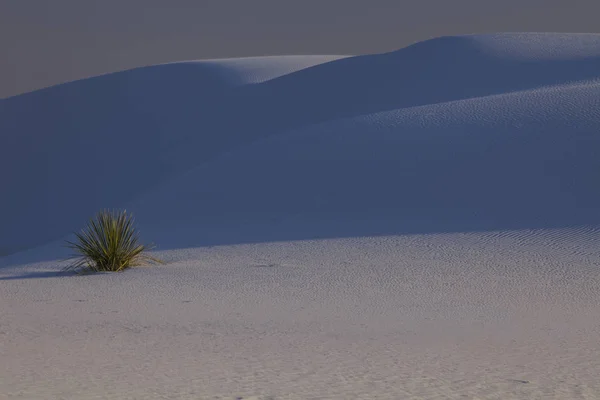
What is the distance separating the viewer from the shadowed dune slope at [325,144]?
1989 cm

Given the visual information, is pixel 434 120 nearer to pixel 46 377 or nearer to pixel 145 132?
pixel 46 377

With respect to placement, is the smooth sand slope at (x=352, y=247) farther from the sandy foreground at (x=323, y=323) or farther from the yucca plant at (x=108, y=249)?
the yucca plant at (x=108, y=249)

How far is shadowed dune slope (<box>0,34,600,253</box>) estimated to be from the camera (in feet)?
65.3

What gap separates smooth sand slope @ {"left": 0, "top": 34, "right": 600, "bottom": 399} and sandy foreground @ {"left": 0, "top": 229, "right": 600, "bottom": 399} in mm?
37

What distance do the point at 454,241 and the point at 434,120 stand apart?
9151mm

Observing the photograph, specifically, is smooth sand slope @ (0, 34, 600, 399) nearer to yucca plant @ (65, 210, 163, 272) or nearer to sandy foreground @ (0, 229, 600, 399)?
sandy foreground @ (0, 229, 600, 399)

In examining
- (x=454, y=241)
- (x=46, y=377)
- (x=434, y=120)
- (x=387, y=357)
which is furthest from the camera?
(x=434, y=120)

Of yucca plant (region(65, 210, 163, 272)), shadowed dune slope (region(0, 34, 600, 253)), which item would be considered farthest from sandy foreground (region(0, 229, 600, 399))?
shadowed dune slope (region(0, 34, 600, 253))

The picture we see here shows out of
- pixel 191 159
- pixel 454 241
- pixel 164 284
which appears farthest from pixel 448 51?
pixel 164 284

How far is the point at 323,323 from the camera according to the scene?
385 inches

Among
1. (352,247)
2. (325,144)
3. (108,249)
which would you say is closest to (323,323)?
(108,249)

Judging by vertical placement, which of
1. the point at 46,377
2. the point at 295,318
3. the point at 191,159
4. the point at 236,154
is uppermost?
the point at 191,159

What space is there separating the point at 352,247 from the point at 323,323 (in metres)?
6.30

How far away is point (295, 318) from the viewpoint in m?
10.1
